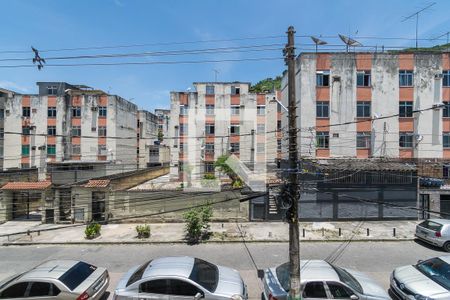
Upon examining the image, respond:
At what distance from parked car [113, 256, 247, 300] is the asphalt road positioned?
3.41 metres

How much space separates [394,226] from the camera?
20.4 metres

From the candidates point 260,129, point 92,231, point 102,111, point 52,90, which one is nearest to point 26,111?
point 52,90

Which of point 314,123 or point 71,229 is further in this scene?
point 314,123

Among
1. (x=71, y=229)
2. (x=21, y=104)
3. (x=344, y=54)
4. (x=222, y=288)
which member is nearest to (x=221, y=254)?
(x=222, y=288)

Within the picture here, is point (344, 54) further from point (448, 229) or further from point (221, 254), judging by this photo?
point (221, 254)

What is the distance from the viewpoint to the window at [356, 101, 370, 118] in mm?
27125

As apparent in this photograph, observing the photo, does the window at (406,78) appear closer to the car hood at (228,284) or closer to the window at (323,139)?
the window at (323,139)

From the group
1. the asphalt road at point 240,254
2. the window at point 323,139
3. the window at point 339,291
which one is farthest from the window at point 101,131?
the window at point 339,291

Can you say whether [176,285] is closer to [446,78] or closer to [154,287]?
[154,287]

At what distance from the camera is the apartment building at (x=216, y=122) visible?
38.8 meters

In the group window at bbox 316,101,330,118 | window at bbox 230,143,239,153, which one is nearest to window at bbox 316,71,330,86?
window at bbox 316,101,330,118

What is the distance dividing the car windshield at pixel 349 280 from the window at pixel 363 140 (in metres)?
19.6

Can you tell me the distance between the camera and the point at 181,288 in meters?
Result: 8.77

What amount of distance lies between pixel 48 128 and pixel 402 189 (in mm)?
41032
